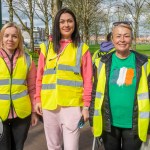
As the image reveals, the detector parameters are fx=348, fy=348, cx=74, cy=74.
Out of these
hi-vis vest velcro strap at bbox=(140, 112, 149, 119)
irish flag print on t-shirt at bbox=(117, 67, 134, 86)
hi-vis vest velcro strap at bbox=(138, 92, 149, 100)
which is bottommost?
hi-vis vest velcro strap at bbox=(140, 112, 149, 119)

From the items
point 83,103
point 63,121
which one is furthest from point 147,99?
point 63,121

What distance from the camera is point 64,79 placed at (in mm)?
3564

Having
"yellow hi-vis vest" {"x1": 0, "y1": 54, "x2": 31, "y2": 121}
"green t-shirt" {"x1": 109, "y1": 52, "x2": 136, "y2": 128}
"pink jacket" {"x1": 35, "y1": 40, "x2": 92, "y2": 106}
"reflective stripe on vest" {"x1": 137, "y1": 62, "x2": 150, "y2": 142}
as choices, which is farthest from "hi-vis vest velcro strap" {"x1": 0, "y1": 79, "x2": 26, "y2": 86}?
"reflective stripe on vest" {"x1": 137, "y1": 62, "x2": 150, "y2": 142}

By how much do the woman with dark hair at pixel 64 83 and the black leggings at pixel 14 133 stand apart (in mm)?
244

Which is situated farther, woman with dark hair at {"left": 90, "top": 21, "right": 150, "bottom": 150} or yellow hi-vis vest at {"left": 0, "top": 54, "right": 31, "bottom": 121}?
yellow hi-vis vest at {"left": 0, "top": 54, "right": 31, "bottom": 121}

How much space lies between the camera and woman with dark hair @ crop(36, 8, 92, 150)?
3.56m

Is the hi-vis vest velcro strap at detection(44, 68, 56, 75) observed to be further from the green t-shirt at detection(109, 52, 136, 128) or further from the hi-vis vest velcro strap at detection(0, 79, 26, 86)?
the green t-shirt at detection(109, 52, 136, 128)

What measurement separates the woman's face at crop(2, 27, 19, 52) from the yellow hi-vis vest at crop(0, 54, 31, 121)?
150 millimetres

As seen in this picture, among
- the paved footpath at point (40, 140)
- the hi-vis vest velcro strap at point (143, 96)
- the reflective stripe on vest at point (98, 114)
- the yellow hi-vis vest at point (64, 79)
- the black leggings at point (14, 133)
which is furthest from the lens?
the paved footpath at point (40, 140)

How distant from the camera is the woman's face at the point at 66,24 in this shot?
362 centimetres

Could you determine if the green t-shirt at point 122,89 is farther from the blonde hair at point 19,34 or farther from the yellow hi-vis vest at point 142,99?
the blonde hair at point 19,34

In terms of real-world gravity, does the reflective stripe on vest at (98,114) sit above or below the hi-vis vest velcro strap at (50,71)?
below

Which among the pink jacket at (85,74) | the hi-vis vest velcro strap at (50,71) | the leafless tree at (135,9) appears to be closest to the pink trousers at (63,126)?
the pink jacket at (85,74)

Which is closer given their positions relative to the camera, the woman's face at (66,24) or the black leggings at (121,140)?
the black leggings at (121,140)
